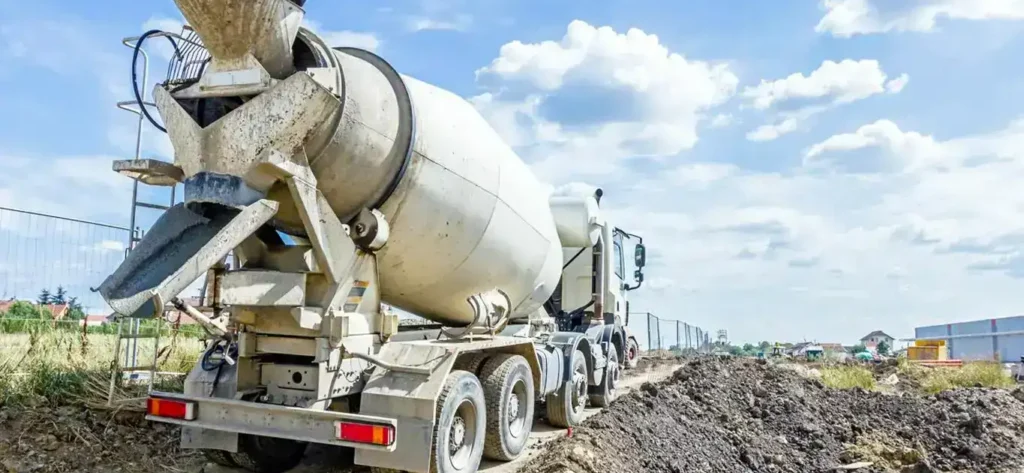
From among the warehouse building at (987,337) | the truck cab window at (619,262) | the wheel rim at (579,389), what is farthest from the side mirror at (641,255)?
the warehouse building at (987,337)

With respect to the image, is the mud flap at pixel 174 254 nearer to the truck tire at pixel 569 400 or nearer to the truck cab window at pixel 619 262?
the truck tire at pixel 569 400

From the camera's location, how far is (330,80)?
517 cm

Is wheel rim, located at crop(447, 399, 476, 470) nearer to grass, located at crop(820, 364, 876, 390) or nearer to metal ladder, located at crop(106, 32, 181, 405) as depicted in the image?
metal ladder, located at crop(106, 32, 181, 405)

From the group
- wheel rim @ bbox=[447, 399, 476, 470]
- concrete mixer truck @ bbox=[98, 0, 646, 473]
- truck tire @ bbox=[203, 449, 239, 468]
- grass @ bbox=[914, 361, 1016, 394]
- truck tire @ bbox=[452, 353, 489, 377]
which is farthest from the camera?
grass @ bbox=[914, 361, 1016, 394]

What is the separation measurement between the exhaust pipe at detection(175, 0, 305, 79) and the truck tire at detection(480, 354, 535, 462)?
3.25 metres

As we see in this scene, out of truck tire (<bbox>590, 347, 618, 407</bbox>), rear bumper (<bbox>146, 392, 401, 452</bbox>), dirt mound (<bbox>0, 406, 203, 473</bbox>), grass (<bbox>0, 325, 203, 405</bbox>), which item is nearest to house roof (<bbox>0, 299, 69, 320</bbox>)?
grass (<bbox>0, 325, 203, 405</bbox>)

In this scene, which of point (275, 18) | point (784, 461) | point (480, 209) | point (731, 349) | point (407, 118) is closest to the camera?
point (275, 18)

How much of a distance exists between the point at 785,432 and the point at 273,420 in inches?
256

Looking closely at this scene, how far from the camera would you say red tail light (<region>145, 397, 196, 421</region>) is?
5594 mm

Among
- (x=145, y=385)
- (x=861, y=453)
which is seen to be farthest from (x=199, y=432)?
(x=861, y=453)

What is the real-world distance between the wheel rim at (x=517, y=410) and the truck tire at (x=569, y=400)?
1.93 m

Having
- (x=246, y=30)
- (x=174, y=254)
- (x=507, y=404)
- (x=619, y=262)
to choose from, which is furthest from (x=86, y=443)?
(x=619, y=262)

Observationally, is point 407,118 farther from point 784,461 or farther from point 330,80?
point 784,461

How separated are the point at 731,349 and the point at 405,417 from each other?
1275 inches
